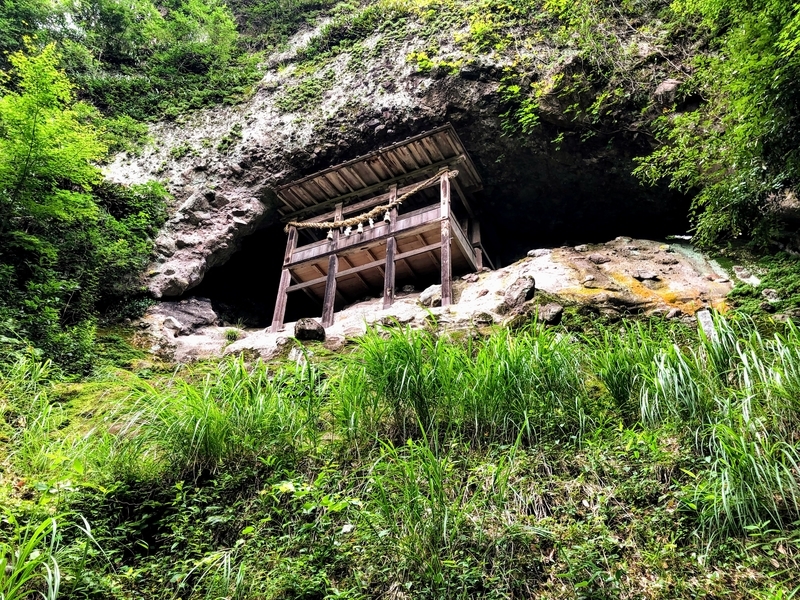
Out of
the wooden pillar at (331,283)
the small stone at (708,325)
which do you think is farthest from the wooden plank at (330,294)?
the small stone at (708,325)

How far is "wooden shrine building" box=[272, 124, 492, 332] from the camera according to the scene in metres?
10.9

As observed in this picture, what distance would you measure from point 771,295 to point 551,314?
262 centimetres

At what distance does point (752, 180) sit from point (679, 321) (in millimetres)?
1643

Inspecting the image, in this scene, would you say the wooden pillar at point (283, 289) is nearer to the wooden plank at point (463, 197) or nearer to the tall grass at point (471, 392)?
the wooden plank at point (463, 197)

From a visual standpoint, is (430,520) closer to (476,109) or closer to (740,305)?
(740,305)

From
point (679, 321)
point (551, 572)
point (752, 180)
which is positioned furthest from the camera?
point (679, 321)

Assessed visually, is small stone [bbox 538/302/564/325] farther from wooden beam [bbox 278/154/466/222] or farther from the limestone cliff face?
wooden beam [bbox 278/154/466/222]

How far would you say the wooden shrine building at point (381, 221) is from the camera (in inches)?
428

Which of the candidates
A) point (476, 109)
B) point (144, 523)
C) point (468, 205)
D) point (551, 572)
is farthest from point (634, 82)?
point (144, 523)

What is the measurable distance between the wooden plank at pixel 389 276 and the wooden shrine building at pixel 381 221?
20mm

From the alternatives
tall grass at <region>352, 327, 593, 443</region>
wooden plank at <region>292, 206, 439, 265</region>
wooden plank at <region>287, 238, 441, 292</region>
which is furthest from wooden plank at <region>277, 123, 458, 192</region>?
tall grass at <region>352, 327, 593, 443</region>

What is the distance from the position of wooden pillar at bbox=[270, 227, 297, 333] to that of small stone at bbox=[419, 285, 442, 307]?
3136 millimetres

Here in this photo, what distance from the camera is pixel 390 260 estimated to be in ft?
35.0

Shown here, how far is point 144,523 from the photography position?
11.2ft
